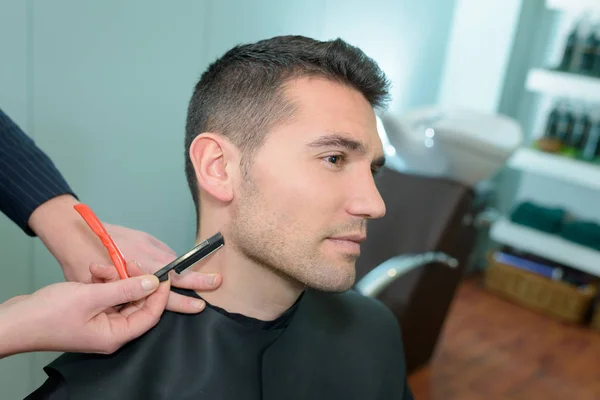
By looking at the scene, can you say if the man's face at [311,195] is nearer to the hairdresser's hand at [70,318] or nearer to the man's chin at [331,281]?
the man's chin at [331,281]

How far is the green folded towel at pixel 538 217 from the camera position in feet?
11.0

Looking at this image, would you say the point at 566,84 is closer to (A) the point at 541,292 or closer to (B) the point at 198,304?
(A) the point at 541,292

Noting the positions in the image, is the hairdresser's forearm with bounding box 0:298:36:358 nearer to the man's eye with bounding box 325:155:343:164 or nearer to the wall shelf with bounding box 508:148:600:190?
the man's eye with bounding box 325:155:343:164

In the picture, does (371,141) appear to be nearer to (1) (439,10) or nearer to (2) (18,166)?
(2) (18,166)

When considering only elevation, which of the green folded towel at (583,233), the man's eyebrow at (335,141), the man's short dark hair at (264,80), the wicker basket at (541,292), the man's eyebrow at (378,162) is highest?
the man's short dark hair at (264,80)

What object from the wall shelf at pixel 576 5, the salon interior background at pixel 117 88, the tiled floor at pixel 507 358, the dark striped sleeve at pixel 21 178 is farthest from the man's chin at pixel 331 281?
the wall shelf at pixel 576 5

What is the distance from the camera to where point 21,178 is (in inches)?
43.7

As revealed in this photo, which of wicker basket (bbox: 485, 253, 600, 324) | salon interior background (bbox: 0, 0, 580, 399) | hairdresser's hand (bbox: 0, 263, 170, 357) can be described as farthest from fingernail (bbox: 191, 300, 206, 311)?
wicker basket (bbox: 485, 253, 600, 324)

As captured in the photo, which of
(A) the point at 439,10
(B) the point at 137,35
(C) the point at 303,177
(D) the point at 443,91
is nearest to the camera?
(C) the point at 303,177

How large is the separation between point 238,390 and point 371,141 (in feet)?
1.71

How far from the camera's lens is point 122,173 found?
5.84ft

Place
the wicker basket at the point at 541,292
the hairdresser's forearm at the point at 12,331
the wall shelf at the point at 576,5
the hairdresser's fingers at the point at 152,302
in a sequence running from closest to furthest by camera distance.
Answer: the hairdresser's forearm at the point at 12,331 → the hairdresser's fingers at the point at 152,302 → the wall shelf at the point at 576,5 → the wicker basket at the point at 541,292

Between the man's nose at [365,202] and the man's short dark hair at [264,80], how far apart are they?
184mm

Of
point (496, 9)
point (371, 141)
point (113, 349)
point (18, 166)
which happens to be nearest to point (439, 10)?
point (496, 9)
